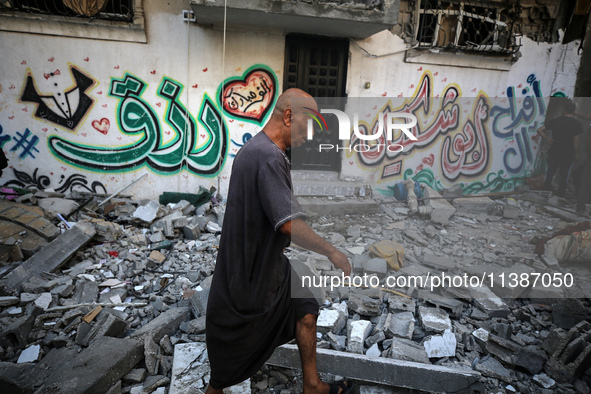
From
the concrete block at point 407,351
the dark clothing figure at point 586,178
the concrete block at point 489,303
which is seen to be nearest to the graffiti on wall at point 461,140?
the dark clothing figure at point 586,178

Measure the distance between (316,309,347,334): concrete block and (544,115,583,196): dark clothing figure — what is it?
747 cm

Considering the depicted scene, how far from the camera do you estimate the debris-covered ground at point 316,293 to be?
2379mm

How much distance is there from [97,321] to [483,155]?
322 inches

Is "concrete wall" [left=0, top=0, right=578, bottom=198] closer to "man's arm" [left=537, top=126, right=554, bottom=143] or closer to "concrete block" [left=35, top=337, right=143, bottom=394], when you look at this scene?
"man's arm" [left=537, top=126, right=554, bottom=143]

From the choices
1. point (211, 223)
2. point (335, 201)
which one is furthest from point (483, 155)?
point (211, 223)

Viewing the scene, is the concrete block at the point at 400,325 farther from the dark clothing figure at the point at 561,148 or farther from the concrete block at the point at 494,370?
the dark clothing figure at the point at 561,148

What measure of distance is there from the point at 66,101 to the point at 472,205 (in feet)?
25.7

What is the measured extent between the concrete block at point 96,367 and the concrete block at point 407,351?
1.85 meters

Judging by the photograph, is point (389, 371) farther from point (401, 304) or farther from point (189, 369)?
point (189, 369)

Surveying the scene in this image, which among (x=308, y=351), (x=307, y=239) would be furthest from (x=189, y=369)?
(x=307, y=239)

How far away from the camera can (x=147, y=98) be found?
20.0 ft

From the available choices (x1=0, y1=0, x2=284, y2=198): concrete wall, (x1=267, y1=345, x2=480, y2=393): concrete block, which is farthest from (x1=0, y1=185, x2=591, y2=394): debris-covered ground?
(x1=0, y1=0, x2=284, y2=198): concrete wall

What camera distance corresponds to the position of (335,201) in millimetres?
6426

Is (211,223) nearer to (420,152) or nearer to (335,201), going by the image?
(335,201)
